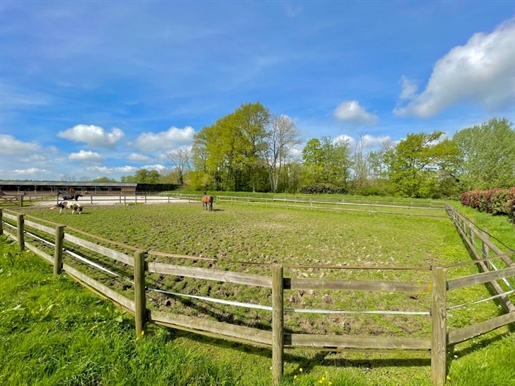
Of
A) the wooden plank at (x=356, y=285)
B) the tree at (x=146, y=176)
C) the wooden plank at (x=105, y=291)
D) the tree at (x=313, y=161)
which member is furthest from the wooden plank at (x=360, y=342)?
the tree at (x=146, y=176)

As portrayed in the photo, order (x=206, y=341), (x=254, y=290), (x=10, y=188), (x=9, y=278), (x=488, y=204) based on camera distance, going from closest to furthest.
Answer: (x=206, y=341) < (x=9, y=278) < (x=254, y=290) < (x=488, y=204) < (x=10, y=188)

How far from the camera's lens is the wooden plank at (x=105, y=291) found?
12.8 feet

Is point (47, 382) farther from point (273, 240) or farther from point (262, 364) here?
point (273, 240)

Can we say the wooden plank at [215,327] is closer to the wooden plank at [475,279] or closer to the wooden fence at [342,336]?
the wooden fence at [342,336]

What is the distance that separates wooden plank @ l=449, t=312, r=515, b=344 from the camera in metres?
3.08

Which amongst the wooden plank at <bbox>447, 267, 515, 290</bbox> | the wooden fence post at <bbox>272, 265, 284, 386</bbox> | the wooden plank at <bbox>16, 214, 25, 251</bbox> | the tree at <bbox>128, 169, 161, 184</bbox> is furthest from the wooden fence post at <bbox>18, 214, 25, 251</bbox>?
the tree at <bbox>128, 169, 161, 184</bbox>

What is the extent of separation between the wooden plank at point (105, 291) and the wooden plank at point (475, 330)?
4.29m

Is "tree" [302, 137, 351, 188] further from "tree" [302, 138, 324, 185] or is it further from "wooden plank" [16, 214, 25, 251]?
"wooden plank" [16, 214, 25, 251]

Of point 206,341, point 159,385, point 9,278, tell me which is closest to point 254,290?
point 206,341

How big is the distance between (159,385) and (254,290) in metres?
3.13

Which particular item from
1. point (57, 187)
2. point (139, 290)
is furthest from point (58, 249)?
point (57, 187)

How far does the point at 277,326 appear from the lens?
2992 mm

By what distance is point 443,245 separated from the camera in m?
10.4

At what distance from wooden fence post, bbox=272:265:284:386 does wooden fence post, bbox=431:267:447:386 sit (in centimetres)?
176
